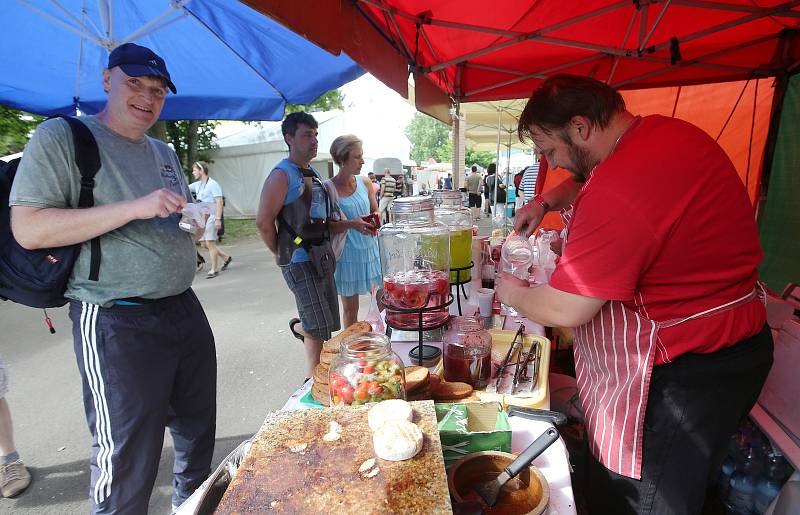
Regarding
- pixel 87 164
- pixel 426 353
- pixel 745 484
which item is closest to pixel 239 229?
pixel 87 164

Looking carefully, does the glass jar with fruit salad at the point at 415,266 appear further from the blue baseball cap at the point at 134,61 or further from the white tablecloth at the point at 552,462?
the blue baseball cap at the point at 134,61

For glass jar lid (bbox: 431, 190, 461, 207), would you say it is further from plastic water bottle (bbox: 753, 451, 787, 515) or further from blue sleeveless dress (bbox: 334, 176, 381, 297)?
plastic water bottle (bbox: 753, 451, 787, 515)

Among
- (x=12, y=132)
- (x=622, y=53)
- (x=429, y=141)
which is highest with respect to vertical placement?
(x=429, y=141)

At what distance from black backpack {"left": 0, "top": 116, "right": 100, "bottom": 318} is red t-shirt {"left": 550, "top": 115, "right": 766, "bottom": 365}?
6.06 ft

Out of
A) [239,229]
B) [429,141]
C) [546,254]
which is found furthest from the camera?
[429,141]

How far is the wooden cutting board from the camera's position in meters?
0.78

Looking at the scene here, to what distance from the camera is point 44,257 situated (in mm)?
1616

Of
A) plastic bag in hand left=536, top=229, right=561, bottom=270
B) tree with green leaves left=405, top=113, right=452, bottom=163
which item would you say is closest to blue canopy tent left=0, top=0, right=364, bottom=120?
plastic bag in hand left=536, top=229, right=561, bottom=270

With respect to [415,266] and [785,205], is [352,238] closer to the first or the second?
[415,266]

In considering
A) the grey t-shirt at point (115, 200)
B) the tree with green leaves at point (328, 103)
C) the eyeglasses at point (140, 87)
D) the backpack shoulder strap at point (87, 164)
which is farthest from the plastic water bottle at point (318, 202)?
the tree with green leaves at point (328, 103)

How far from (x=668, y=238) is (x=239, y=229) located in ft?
49.0

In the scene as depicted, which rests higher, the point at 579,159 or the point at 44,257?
the point at 579,159

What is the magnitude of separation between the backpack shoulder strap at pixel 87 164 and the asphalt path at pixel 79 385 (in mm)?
1689

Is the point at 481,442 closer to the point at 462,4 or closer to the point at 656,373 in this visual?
the point at 656,373
